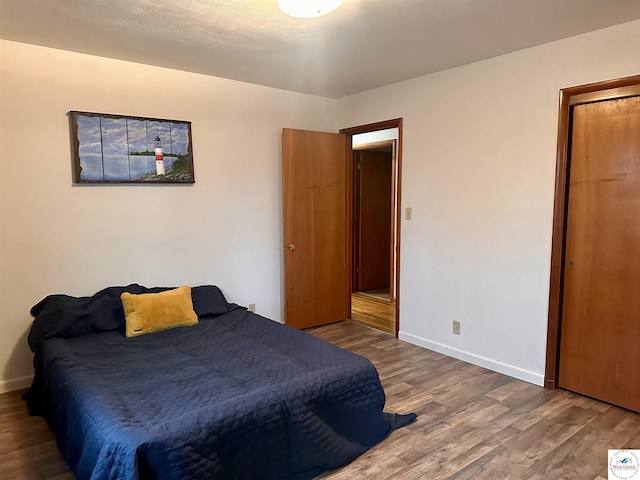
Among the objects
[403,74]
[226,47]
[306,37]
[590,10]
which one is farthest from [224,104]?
[590,10]

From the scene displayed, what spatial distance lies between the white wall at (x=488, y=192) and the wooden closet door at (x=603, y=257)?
15 centimetres

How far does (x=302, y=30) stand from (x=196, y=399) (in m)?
2.16

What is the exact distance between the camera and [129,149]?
3.29m

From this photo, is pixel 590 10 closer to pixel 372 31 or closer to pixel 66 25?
pixel 372 31

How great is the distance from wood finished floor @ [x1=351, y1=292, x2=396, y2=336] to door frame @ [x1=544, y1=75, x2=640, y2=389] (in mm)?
1541

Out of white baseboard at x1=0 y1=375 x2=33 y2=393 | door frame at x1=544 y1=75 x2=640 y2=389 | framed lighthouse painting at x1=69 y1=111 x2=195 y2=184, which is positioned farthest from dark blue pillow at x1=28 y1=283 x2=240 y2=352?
door frame at x1=544 y1=75 x2=640 y2=389

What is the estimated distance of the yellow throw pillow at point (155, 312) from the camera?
2963 millimetres

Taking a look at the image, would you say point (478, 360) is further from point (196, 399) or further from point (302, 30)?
point (302, 30)

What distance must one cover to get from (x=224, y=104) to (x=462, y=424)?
3.11 meters

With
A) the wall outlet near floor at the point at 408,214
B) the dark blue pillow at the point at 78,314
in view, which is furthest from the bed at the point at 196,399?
the wall outlet near floor at the point at 408,214

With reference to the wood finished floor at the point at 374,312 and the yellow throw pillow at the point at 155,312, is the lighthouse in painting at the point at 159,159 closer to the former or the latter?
the yellow throw pillow at the point at 155,312

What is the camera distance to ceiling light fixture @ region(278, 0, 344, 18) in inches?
79.4

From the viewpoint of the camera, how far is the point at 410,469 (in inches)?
84.0

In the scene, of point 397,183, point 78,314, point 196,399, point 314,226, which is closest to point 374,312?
point 314,226
